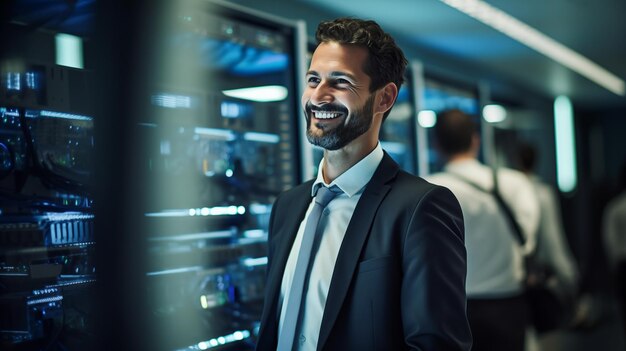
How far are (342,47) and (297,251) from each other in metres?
0.55

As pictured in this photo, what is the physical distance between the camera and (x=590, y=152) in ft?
36.9

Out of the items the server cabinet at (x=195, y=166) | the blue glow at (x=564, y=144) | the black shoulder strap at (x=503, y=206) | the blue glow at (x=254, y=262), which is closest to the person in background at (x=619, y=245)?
the black shoulder strap at (x=503, y=206)

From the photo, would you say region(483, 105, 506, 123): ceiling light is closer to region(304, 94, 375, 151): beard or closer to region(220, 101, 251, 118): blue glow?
region(220, 101, 251, 118): blue glow

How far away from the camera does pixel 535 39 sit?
5.27m

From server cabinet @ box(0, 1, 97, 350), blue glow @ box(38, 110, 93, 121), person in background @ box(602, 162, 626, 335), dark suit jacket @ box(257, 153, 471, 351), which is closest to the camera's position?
dark suit jacket @ box(257, 153, 471, 351)

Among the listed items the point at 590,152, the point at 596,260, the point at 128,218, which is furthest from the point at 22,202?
the point at 590,152

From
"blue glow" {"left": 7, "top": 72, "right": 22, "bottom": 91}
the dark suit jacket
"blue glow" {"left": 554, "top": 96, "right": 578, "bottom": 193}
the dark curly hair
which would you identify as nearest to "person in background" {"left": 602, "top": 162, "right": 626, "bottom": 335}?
"blue glow" {"left": 554, "top": 96, "right": 578, "bottom": 193}

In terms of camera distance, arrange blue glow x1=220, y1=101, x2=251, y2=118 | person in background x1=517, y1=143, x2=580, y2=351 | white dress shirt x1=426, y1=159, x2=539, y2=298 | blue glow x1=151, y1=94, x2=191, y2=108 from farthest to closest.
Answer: person in background x1=517, y1=143, x2=580, y2=351
white dress shirt x1=426, y1=159, x2=539, y2=298
blue glow x1=220, y1=101, x2=251, y2=118
blue glow x1=151, y1=94, x2=191, y2=108

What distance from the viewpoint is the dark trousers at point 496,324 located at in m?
3.05

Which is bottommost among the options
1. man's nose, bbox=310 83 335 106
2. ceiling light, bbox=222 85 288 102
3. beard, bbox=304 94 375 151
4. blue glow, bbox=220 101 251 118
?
beard, bbox=304 94 375 151

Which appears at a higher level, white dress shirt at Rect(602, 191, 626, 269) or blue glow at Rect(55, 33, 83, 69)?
blue glow at Rect(55, 33, 83, 69)

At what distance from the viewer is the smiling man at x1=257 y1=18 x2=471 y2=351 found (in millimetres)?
1542

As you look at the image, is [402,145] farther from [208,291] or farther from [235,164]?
[208,291]

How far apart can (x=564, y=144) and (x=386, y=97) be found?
8.30 meters
